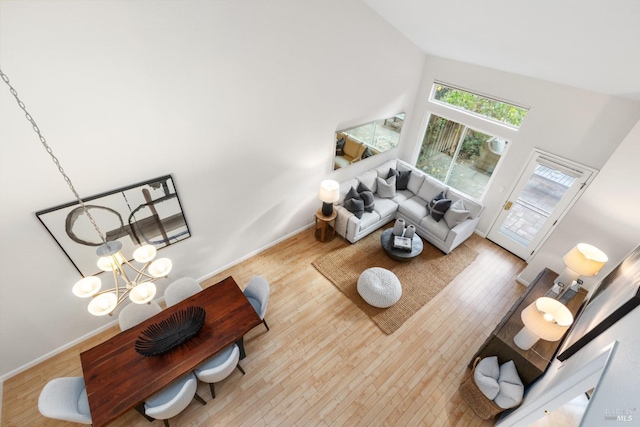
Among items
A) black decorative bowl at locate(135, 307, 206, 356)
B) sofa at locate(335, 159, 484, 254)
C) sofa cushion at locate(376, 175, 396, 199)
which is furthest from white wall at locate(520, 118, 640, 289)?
black decorative bowl at locate(135, 307, 206, 356)

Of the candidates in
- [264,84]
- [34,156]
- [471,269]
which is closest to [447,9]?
[264,84]

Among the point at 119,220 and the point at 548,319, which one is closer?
the point at 548,319

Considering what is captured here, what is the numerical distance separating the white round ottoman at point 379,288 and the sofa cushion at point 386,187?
6.08 ft

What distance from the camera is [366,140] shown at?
18.4 feet

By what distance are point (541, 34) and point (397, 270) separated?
363cm

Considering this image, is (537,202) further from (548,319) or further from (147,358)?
(147,358)

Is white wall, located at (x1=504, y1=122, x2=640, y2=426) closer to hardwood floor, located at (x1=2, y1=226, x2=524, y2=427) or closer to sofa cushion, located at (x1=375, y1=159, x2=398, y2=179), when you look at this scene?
hardwood floor, located at (x1=2, y1=226, x2=524, y2=427)

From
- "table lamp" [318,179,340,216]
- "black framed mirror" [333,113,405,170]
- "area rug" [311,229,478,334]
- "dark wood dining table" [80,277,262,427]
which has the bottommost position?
"area rug" [311,229,478,334]

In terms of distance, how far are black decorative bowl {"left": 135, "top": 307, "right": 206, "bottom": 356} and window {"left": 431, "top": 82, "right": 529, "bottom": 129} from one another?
5638 mm

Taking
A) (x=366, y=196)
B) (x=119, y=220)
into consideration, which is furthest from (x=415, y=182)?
(x=119, y=220)

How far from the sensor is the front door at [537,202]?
444cm

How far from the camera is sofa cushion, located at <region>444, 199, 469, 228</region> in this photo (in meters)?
5.11

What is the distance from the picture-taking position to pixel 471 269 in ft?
16.8

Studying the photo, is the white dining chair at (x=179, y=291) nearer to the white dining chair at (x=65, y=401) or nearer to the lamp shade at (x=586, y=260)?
the white dining chair at (x=65, y=401)
